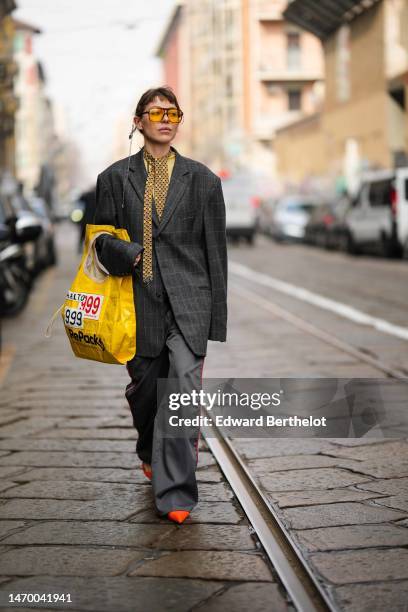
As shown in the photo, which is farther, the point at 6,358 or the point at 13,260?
the point at 13,260

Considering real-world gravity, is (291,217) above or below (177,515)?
below

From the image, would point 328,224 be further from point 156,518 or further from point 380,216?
point 156,518

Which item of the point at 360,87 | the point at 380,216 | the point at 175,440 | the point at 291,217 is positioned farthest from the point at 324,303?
the point at 360,87

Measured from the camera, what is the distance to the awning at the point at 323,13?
44.8 metres

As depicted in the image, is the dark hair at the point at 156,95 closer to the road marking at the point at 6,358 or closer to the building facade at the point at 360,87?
the road marking at the point at 6,358

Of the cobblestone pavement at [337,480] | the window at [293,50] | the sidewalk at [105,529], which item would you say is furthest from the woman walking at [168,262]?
the window at [293,50]

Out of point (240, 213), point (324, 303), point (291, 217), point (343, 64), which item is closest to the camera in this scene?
point (324, 303)

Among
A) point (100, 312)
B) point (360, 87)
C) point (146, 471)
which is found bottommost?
point (146, 471)

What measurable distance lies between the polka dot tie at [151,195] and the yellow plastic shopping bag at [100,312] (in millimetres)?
76

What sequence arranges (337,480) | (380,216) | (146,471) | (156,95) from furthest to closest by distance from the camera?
1. (380,216)
2. (337,480)
3. (146,471)
4. (156,95)

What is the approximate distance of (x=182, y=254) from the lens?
5.03 m

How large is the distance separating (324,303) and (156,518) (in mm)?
11316

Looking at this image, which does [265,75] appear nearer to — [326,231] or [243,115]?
[243,115]

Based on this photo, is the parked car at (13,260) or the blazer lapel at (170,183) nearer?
the blazer lapel at (170,183)
